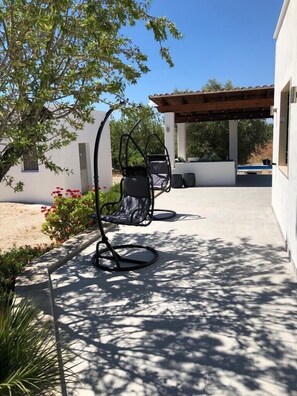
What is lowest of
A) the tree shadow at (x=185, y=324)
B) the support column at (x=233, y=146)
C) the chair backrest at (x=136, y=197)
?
the tree shadow at (x=185, y=324)

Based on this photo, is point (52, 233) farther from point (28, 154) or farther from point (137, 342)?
point (137, 342)

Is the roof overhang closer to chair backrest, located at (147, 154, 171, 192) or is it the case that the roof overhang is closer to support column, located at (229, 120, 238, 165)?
chair backrest, located at (147, 154, 171, 192)

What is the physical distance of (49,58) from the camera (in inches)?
128

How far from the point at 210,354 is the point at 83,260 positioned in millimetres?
2645

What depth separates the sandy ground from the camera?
7.96 m

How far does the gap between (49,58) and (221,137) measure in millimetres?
17622

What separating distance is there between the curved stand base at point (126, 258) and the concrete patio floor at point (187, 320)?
0.10 metres

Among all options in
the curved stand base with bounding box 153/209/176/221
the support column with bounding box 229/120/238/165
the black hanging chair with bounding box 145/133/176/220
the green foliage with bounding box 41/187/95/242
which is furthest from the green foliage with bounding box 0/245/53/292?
the support column with bounding box 229/120/238/165

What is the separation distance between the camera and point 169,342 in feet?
9.08

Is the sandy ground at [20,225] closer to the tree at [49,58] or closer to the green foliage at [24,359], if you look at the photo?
the tree at [49,58]

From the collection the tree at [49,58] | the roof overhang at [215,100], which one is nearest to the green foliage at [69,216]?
the tree at [49,58]

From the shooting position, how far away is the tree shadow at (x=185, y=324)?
2328mm

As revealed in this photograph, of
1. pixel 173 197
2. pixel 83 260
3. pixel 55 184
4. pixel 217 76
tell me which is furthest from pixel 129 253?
pixel 217 76

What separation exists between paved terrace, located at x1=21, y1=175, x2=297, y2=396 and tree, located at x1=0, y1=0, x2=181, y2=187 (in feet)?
5.12
